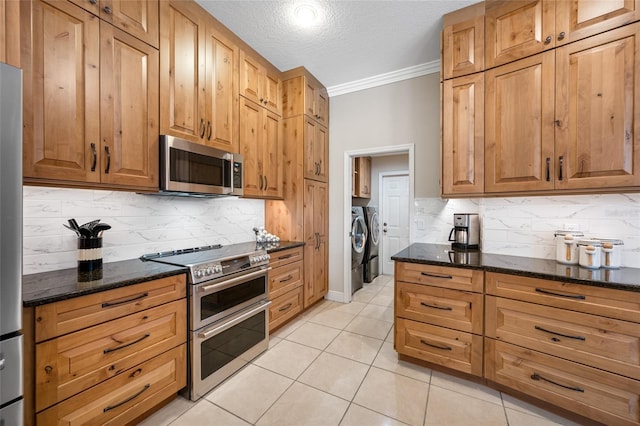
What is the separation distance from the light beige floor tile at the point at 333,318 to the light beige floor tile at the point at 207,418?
4.59ft

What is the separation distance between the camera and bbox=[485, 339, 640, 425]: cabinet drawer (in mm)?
1394

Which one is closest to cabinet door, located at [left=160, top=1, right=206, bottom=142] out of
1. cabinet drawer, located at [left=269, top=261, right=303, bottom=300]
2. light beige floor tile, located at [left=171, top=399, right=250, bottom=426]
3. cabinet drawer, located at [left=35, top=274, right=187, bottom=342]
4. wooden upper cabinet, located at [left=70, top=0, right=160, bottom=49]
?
wooden upper cabinet, located at [left=70, top=0, right=160, bottom=49]

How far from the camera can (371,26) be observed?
2.30 m

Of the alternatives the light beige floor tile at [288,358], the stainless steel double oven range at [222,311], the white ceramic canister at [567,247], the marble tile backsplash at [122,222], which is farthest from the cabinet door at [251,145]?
the white ceramic canister at [567,247]

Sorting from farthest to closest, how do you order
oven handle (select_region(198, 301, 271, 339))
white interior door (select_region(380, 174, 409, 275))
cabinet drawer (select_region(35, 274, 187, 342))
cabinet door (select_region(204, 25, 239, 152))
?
1. white interior door (select_region(380, 174, 409, 275))
2. cabinet door (select_region(204, 25, 239, 152))
3. oven handle (select_region(198, 301, 271, 339))
4. cabinet drawer (select_region(35, 274, 187, 342))

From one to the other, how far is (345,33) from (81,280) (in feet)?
9.12

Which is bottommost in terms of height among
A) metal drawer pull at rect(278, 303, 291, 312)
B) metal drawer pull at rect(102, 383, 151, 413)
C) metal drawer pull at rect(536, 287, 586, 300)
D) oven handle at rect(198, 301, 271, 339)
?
metal drawer pull at rect(102, 383, 151, 413)

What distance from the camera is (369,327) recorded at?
280 centimetres

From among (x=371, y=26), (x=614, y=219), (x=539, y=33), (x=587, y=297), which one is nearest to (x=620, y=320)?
(x=587, y=297)

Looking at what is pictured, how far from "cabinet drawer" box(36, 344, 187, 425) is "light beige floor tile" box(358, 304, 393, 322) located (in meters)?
2.06

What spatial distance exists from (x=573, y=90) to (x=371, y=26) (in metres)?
1.63

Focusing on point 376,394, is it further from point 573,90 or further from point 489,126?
point 573,90

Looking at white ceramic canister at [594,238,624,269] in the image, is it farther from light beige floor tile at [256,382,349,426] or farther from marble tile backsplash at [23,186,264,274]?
marble tile backsplash at [23,186,264,274]

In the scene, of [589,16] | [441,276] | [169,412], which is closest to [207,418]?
[169,412]
